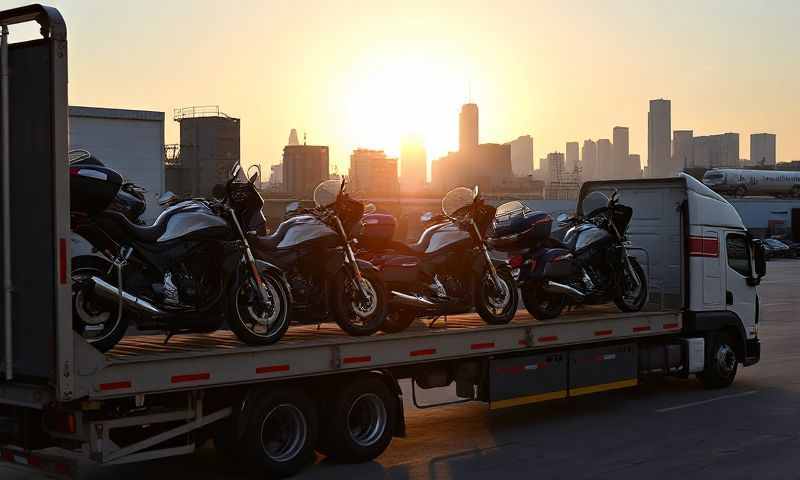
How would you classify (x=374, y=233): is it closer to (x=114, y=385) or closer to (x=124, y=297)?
(x=124, y=297)

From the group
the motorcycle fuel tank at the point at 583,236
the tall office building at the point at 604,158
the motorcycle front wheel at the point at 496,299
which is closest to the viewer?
the motorcycle front wheel at the point at 496,299

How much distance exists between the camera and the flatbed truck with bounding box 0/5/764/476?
6.71 m

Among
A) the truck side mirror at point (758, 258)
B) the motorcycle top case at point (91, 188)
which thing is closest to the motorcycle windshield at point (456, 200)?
the motorcycle top case at point (91, 188)

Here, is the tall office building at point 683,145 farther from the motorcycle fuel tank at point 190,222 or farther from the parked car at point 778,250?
the motorcycle fuel tank at point 190,222

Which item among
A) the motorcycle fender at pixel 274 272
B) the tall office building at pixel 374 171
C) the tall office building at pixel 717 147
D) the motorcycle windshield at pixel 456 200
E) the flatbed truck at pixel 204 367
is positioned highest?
the tall office building at pixel 717 147

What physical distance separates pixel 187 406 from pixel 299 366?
3.19 feet

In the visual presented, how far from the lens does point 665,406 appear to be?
12047 mm

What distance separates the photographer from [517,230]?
12250 mm

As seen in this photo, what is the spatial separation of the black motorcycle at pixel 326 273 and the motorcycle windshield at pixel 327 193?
5.4 inches

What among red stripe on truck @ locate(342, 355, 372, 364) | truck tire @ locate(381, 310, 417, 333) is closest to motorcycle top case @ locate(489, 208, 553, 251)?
truck tire @ locate(381, 310, 417, 333)

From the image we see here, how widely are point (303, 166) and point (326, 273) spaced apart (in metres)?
61.8

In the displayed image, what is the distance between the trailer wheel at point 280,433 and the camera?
313 inches

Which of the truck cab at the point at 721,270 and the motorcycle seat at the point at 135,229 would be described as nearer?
the motorcycle seat at the point at 135,229

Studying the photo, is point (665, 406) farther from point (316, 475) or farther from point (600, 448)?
point (316, 475)
